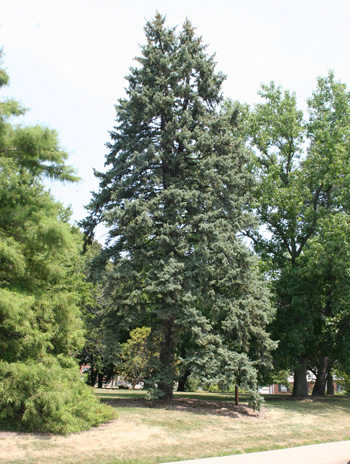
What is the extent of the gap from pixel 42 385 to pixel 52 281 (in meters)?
2.99

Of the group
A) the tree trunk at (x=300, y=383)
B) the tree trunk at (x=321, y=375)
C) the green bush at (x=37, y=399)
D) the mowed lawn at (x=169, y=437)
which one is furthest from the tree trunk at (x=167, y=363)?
the tree trunk at (x=321, y=375)

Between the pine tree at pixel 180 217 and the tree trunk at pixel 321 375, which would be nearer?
the pine tree at pixel 180 217

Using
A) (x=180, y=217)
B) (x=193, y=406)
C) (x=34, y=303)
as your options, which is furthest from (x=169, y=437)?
(x=180, y=217)

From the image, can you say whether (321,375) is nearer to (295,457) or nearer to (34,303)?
(295,457)

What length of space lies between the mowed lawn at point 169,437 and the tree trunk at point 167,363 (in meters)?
1.41

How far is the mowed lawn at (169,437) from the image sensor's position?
9047mm

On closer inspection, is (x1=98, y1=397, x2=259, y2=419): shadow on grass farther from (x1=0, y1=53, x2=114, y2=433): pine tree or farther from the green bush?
the green bush

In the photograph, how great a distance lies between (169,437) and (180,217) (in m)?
8.36

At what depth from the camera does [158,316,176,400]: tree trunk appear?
54.3ft

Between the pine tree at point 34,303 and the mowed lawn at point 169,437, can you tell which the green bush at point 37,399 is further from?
the mowed lawn at point 169,437

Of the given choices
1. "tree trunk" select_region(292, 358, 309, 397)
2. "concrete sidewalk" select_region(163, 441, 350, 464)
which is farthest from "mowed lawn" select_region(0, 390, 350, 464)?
"tree trunk" select_region(292, 358, 309, 397)

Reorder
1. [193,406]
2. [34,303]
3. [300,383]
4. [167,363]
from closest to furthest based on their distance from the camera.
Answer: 1. [34,303]
2. [193,406]
3. [167,363]
4. [300,383]

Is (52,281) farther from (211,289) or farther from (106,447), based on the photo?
(211,289)

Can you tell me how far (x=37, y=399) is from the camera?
33.9 feet
